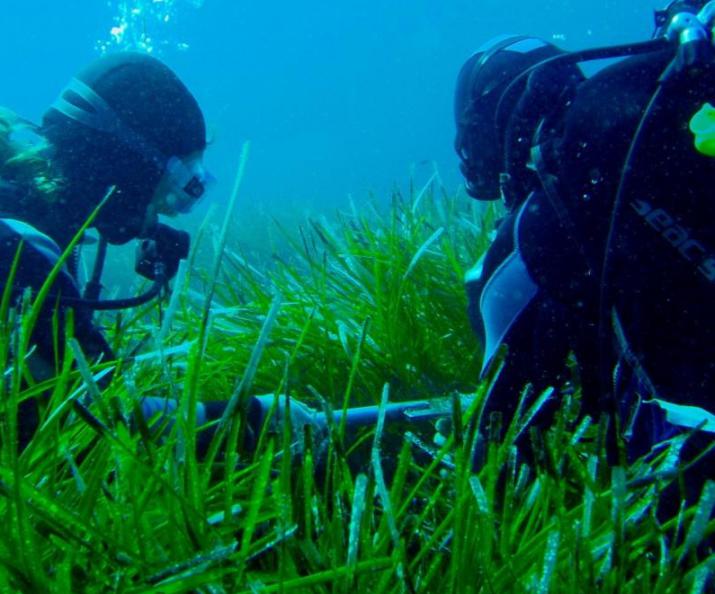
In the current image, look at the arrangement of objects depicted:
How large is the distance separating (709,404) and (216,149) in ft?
306

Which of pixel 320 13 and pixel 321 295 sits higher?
pixel 320 13

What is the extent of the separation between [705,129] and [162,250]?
2355 millimetres

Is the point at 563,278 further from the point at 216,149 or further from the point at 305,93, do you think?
the point at 216,149

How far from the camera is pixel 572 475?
1.61 metres

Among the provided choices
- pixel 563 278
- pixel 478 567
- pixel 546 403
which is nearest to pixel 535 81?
pixel 563 278

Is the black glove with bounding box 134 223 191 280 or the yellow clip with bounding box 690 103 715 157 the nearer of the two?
the yellow clip with bounding box 690 103 715 157

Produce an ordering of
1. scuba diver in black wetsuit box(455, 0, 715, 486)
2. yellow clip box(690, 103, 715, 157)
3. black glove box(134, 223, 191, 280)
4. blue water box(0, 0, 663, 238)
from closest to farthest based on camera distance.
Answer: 1. yellow clip box(690, 103, 715, 157)
2. scuba diver in black wetsuit box(455, 0, 715, 486)
3. black glove box(134, 223, 191, 280)
4. blue water box(0, 0, 663, 238)

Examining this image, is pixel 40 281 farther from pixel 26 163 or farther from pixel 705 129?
pixel 705 129

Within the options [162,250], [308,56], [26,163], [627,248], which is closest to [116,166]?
[26,163]

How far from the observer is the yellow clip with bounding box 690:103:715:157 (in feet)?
4.61

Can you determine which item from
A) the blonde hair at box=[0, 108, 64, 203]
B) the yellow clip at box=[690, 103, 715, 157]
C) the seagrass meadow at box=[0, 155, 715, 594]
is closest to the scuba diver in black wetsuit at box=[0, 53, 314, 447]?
the blonde hair at box=[0, 108, 64, 203]

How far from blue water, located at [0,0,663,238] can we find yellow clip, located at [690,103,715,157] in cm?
5024

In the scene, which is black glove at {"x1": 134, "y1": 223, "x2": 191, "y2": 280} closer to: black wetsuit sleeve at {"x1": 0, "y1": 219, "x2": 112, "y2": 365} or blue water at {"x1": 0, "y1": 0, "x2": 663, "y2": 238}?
black wetsuit sleeve at {"x1": 0, "y1": 219, "x2": 112, "y2": 365}

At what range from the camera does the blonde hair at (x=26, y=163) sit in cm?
257
